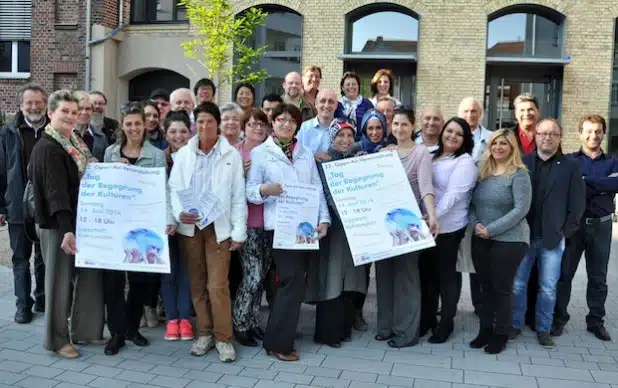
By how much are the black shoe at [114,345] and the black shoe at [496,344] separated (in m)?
3.23

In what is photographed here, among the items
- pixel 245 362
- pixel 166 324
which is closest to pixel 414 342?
pixel 245 362

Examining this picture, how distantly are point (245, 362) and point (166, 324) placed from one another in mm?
1288

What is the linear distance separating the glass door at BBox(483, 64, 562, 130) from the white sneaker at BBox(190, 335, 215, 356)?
41.3 ft

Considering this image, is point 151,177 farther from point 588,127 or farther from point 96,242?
point 588,127

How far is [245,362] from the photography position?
16.5 ft

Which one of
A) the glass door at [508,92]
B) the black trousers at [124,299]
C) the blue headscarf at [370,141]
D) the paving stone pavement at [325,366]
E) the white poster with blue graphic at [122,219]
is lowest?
the paving stone pavement at [325,366]

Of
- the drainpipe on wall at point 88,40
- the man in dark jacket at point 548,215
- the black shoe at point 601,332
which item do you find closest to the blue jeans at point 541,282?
the man in dark jacket at point 548,215

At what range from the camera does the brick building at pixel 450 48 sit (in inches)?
609

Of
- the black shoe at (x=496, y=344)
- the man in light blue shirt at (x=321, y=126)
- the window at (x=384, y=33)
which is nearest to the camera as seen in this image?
the black shoe at (x=496, y=344)

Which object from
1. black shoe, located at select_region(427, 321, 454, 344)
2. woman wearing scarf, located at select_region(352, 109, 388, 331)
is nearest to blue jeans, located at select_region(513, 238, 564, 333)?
black shoe, located at select_region(427, 321, 454, 344)

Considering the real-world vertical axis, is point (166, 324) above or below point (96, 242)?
below

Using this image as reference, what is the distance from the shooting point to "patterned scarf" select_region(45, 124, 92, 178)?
15.9ft

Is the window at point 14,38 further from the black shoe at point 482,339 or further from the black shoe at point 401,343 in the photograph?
the black shoe at point 482,339

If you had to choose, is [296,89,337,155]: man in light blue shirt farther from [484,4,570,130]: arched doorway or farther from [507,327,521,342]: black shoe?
[484,4,570,130]: arched doorway
